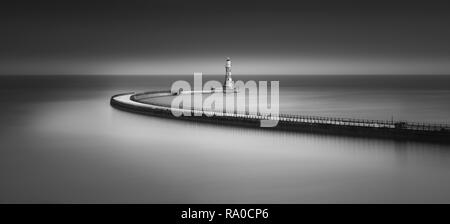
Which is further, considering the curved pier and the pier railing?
the pier railing

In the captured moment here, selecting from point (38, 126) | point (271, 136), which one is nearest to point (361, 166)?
point (271, 136)

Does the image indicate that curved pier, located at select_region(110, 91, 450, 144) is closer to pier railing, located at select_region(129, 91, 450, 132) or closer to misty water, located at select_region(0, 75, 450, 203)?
pier railing, located at select_region(129, 91, 450, 132)

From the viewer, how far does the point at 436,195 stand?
64.8 ft

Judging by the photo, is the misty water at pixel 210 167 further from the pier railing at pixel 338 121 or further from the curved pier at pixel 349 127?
the pier railing at pixel 338 121

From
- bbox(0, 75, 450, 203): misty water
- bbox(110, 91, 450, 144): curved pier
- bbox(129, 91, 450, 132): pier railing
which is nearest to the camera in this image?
bbox(0, 75, 450, 203): misty water

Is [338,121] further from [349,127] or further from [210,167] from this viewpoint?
[210,167]

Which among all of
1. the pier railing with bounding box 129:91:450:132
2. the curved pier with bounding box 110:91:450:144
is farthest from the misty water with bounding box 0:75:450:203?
the pier railing with bounding box 129:91:450:132

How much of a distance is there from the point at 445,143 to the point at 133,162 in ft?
53.6

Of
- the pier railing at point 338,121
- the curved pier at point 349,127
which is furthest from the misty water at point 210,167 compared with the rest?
the pier railing at point 338,121

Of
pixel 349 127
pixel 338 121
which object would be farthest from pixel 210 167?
pixel 338 121

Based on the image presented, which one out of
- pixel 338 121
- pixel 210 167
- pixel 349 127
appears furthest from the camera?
pixel 338 121

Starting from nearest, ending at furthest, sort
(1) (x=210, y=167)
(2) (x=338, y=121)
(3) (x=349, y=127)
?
(1) (x=210, y=167) → (3) (x=349, y=127) → (2) (x=338, y=121)
